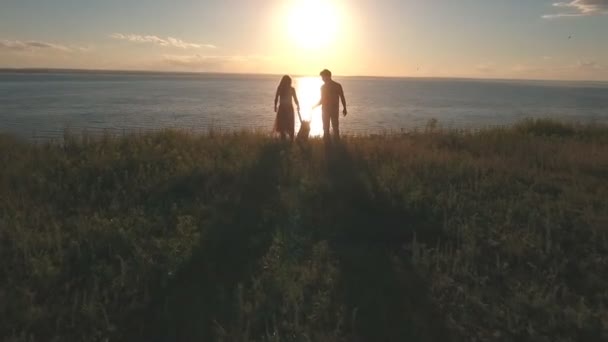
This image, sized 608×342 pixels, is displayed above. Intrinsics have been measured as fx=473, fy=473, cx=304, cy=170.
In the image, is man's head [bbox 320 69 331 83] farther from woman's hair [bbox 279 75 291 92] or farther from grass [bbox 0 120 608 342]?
grass [bbox 0 120 608 342]

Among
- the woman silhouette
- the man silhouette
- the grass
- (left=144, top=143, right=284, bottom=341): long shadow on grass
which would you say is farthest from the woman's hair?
(left=144, top=143, right=284, bottom=341): long shadow on grass

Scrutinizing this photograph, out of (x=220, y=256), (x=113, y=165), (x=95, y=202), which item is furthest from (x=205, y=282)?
(x=113, y=165)

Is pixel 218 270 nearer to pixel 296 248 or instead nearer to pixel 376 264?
pixel 296 248

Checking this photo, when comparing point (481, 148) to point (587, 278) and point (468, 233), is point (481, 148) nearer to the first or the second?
point (468, 233)

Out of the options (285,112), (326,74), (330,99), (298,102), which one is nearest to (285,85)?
(298,102)

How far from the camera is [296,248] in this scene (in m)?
5.97

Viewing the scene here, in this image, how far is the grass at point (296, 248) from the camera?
4.36m

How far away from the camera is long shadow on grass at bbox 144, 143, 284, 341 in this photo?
4.34m

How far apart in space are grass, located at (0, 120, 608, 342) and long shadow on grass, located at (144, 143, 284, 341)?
0.8 inches

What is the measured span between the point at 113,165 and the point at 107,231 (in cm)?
350

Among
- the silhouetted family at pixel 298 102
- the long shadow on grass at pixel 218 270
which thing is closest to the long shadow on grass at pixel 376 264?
the long shadow on grass at pixel 218 270

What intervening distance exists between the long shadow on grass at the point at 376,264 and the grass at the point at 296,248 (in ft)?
0.08

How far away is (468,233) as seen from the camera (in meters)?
6.34

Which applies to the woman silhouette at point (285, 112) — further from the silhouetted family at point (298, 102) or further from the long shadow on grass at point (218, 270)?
the long shadow on grass at point (218, 270)
